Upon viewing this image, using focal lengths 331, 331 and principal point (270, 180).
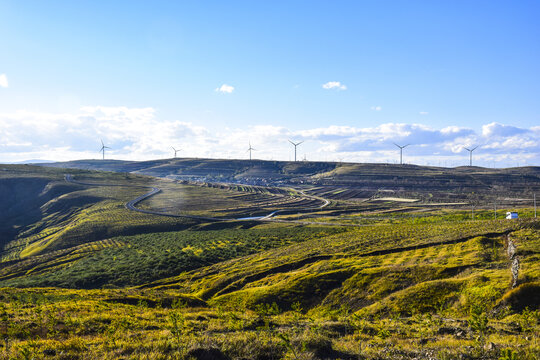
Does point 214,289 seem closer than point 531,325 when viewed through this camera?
No

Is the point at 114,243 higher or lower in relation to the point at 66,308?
lower

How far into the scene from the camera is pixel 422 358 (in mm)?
16922

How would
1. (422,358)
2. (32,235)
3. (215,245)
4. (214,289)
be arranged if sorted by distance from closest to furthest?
(422,358) < (214,289) < (215,245) < (32,235)

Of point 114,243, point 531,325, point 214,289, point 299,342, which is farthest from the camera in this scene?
point 114,243

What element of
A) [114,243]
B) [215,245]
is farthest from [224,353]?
[114,243]

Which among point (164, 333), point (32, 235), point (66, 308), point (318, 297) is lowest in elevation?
point (32, 235)

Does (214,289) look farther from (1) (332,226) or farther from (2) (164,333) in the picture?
(1) (332,226)

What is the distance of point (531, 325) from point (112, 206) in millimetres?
181448

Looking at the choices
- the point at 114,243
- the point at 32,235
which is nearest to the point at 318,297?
the point at 114,243

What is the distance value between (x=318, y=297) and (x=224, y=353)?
88.2 ft

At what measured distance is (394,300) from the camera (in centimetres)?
3550

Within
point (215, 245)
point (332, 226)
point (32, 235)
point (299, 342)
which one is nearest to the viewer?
point (299, 342)

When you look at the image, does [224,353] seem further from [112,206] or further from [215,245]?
[112,206]

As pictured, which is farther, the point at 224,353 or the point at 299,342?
the point at 299,342
